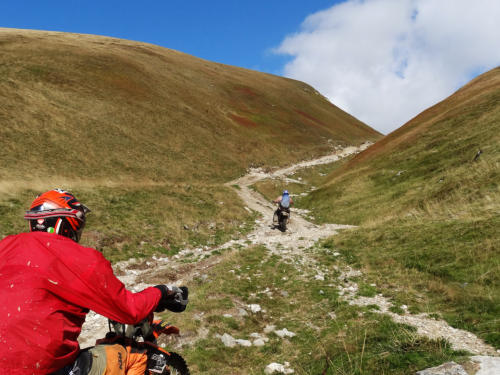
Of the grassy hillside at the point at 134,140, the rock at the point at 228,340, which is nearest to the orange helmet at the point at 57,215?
the rock at the point at 228,340

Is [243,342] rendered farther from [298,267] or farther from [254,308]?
[298,267]

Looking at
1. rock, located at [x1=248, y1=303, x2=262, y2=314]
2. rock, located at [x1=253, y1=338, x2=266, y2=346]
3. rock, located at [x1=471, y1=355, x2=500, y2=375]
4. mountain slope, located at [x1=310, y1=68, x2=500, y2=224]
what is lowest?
rock, located at [x1=253, y1=338, x2=266, y2=346]

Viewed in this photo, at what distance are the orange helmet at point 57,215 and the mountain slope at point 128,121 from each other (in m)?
24.5

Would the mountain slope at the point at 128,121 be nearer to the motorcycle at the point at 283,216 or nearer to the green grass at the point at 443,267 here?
the motorcycle at the point at 283,216

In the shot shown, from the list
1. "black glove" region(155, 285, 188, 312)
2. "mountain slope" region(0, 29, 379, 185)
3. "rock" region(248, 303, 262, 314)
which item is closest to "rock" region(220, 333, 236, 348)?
"rock" region(248, 303, 262, 314)

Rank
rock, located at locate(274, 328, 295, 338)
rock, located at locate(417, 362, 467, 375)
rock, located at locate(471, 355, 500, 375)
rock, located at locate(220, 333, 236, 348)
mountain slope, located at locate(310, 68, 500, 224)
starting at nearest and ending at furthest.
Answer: rock, located at locate(471, 355, 500, 375)
rock, located at locate(417, 362, 467, 375)
rock, located at locate(220, 333, 236, 348)
rock, located at locate(274, 328, 295, 338)
mountain slope, located at locate(310, 68, 500, 224)

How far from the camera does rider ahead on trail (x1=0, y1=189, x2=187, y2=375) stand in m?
2.38

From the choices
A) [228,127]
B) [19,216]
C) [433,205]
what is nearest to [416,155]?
[433,205]

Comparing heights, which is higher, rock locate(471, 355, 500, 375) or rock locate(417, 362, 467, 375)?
rock locate(471, 355, 500, 375)

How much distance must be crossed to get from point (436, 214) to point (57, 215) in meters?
17.5

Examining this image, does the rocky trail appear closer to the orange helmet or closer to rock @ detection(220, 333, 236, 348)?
rock @ detection(220, 333, 236, 348)

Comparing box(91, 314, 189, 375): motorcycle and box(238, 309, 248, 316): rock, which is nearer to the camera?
box(91, 314, 189, 375): motorcycle

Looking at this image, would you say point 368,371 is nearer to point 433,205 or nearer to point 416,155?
point 433,205

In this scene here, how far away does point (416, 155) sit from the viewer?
96.0ft
